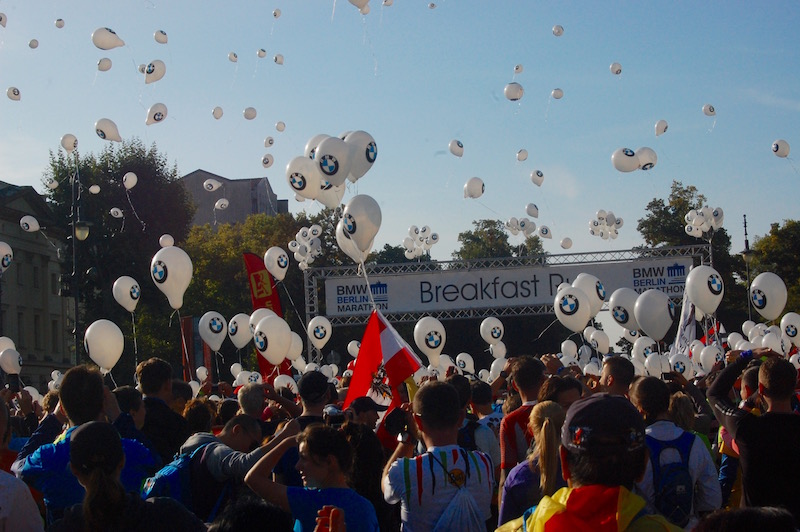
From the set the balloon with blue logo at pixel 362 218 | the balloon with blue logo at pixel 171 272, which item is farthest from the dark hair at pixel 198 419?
the balloon with blue logo at pixel 171 272

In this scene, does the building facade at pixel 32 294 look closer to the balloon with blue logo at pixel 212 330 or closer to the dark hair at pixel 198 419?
the balloon with blue logo at pixel 212 330

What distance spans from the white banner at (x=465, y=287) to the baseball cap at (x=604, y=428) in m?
23.9

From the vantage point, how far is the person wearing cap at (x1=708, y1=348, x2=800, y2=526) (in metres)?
4.67

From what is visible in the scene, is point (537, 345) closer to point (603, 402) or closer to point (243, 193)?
point (243, 193)

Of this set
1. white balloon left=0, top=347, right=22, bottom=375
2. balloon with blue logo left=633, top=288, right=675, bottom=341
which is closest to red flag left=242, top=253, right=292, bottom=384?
white balloon left=0, top=347, right=22, bottom=375

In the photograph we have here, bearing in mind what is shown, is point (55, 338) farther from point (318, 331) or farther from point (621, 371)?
point (621, 371)

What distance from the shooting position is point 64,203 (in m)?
44.9

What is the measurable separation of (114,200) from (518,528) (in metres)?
43.0

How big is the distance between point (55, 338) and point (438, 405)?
163ft

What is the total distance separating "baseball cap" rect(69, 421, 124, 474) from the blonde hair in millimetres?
1783

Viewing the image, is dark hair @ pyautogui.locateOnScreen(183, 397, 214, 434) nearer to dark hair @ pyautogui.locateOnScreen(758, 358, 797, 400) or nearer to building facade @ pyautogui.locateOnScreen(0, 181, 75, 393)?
dark hair @ pyautogui.locateOnScreen(758, 358, 797, 400)

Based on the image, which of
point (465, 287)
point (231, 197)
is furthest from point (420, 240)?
point (231, 197)

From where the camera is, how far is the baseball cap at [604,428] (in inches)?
111

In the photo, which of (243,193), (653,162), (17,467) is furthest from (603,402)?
(243,193)
